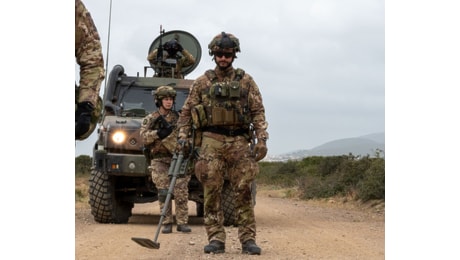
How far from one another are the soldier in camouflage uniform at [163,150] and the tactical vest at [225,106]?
2.43 m

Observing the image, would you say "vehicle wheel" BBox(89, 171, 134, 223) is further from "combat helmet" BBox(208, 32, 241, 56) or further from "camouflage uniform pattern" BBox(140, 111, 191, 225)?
"combat helmet" BBox(208, 32, 241, 56)

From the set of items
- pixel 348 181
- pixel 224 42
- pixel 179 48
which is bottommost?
pixel 348 181

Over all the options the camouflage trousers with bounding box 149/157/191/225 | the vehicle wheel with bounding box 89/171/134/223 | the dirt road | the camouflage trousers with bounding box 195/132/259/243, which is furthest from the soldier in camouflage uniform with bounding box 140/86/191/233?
the camouflage trousers with bounding box 195/132/259/243

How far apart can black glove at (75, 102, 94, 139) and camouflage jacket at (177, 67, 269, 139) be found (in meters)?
3.27

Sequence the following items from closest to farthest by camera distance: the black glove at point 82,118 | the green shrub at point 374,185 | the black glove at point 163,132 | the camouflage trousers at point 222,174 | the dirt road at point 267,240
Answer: the black glove at point 82,118, the dirt road at point 267,240, the camouflage trousers at point 222,174, the black glove at point 163,132, the green shrub at point 374,185

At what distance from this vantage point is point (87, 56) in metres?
4.30

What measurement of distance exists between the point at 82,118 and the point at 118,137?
676 cm

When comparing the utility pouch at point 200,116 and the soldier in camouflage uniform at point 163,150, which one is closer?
the utility pouch at point 200,116

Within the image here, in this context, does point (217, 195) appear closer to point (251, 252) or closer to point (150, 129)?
point (251, 252)

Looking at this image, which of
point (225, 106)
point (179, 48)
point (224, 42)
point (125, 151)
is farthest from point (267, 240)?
point (179, 48)

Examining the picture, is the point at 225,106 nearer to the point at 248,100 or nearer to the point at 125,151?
the point at 248,100

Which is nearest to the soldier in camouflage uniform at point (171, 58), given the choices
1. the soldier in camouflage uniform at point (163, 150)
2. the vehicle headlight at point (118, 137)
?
the vehicle headlight at point (118, 137)

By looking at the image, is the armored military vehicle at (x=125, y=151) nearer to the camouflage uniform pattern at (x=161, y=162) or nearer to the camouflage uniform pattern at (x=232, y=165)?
the camouflage uniform pattern at (x=161, y=162)

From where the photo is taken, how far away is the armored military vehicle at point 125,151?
10.7 metres
